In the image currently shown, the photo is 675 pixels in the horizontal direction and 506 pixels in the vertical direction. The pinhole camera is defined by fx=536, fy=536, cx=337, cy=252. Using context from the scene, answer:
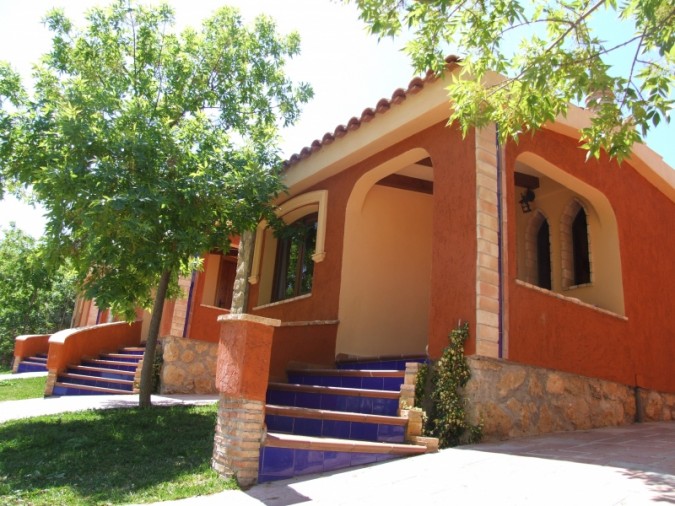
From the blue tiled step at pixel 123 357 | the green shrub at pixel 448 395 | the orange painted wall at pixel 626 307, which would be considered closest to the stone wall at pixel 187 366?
the blue tiled step at pixel 123 357

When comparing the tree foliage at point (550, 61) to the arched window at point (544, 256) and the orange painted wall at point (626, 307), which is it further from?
the arched window at point (544, 256)

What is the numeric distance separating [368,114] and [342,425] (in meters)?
4.24

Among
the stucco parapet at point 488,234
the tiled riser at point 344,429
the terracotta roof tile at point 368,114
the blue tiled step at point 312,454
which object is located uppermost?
the terracotta roof tile at point 368,114

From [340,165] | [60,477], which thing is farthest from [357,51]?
[60,477]

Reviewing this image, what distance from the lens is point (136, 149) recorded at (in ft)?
19.7

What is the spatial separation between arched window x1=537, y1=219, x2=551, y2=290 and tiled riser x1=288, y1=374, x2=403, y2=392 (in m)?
4.43

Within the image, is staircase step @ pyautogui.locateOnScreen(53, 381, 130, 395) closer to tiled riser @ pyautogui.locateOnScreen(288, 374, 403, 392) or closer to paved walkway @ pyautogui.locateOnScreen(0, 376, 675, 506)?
tiled riser @ pyautogui.locateOnScreen(288, 374, 403, 392)

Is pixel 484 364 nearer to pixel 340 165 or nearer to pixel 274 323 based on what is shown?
pixel 274 323

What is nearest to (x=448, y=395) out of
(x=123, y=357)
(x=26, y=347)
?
(x=123, y=357)

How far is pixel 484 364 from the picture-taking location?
18.6 ft

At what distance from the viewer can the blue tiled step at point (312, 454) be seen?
4422mm

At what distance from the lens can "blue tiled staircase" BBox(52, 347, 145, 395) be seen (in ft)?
35.1

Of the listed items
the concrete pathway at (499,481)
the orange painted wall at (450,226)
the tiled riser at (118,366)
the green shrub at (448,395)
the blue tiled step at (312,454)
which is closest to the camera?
the concrete pathway at (499,481)

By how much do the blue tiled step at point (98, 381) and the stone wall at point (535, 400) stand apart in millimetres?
7890
